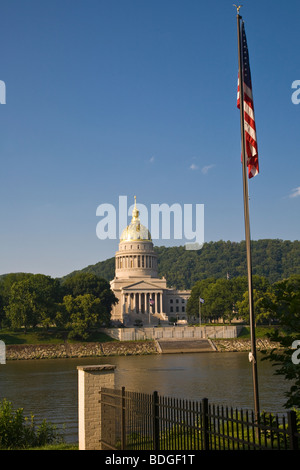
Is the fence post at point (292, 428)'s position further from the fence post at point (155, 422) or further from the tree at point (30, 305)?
the tree at point (30, 305)

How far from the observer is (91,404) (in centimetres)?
1527

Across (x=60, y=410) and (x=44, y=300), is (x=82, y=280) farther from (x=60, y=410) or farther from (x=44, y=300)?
(x=60, y=410)

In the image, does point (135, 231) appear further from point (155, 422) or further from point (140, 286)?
point (155, 422)

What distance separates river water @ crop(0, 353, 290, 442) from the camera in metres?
31.5

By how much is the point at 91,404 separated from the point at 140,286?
125 meters

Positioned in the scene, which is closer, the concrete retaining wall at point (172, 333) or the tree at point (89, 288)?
the concrete retaining wall at point (172, 333)

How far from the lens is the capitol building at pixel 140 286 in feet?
452

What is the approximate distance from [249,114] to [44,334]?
80.8m

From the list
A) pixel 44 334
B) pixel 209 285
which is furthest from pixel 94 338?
pixel 209 285

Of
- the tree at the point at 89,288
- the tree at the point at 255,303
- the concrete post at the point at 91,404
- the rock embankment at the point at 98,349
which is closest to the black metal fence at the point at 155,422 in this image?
the concrete post at the point at 91,404

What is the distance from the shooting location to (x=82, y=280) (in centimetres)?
11225

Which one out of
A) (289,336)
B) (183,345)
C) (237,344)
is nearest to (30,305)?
(183,345)

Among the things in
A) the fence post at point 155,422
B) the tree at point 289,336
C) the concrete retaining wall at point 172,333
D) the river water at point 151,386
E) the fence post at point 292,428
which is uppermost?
the tree at point 289,336

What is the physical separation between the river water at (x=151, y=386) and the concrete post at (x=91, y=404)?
7742mm
